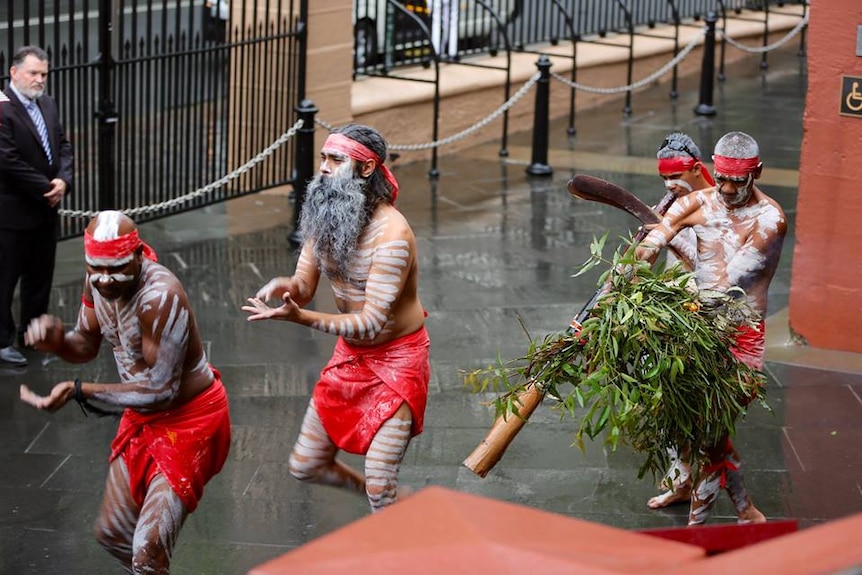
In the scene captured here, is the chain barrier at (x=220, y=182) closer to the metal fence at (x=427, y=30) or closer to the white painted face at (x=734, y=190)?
the metal fence at (x=427, y=30)

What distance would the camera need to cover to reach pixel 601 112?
17.0 m

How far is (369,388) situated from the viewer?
5.54 m

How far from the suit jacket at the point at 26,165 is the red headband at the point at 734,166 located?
163 inches

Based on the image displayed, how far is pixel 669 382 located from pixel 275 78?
7.18 m

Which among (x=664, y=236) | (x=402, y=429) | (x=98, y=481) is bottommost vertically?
(x=98, y=481)

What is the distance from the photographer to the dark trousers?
325 inches

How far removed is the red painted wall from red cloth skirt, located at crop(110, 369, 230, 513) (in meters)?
A: 4.49

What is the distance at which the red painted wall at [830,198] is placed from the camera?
8102 millimetres

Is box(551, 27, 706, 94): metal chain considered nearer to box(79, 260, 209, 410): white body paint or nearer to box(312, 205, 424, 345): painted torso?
box(312, 205, 424, 345): painted torso

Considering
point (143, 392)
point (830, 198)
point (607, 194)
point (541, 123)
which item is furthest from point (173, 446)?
point (541, 123)

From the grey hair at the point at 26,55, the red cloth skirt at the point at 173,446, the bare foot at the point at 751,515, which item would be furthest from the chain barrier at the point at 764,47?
the red cloth skirt at the point at 173,446

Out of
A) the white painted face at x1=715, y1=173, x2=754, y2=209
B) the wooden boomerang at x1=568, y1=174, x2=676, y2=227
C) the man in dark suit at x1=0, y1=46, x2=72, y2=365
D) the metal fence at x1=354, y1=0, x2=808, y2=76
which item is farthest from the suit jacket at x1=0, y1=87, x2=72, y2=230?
the metal fence at x1=354, y1=0, x2=808, y2=76

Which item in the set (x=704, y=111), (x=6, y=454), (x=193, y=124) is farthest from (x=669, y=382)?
(x=704, y=111)

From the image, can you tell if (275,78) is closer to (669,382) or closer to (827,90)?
(827,90)
